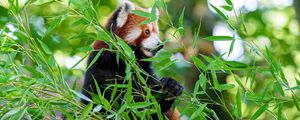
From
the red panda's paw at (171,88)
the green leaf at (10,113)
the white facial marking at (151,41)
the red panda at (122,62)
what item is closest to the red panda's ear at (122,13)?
the red panda at (122,62)

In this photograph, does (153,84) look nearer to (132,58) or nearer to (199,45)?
(132,58)

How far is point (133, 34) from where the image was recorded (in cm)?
396

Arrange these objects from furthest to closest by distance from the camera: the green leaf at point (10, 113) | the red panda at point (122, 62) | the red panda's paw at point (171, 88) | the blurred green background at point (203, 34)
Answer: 1. the blurred green background at point (203, 34)
2. the red panda at point (122, 62)
3. the red panda's paw at point (171, 88)
4. the green leaf at point (10, 113)

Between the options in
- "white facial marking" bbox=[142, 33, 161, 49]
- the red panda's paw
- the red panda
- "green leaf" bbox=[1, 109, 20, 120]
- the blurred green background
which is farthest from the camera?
the blurred green background

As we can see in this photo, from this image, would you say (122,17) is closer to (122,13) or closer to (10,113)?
(122,13)

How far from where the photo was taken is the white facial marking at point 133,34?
12.9ft


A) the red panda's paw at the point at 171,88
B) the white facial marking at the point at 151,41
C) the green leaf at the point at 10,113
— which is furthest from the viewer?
the white facial marking at the point at 151,41

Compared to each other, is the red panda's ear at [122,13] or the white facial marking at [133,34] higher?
the red panda's ear at [122,13]

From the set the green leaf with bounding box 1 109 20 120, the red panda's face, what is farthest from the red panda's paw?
the green leaf with bounding box 1 109 20 120

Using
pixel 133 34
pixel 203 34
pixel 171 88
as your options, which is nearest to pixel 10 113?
pixel 171 88

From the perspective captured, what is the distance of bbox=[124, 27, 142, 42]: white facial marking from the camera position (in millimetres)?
3932

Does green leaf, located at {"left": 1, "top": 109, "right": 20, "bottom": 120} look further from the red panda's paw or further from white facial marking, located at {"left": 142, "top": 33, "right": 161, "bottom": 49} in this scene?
white facial marking, located at {"left": 142, "top": 33, "right": 161, "bottom": 49}

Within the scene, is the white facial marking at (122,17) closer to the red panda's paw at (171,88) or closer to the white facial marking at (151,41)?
the white facial marking at (151,41)

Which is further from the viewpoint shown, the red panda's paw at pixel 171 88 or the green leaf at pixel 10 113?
the red panda's paw at pixel 171 88
